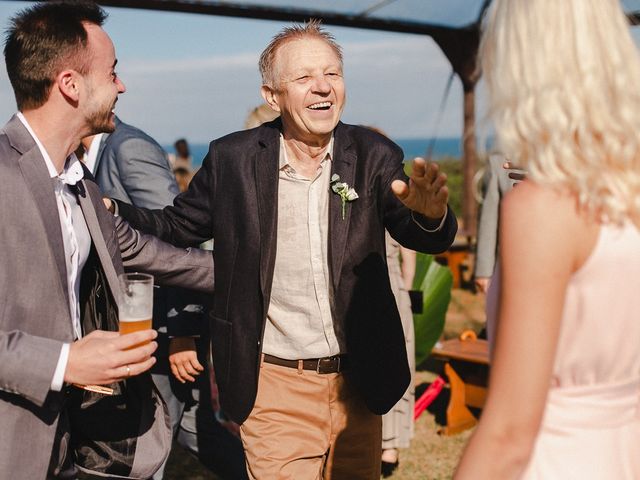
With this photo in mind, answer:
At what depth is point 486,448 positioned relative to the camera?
4.59 feet

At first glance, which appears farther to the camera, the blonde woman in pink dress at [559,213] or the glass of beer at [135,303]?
the glass of beer at [135,303]

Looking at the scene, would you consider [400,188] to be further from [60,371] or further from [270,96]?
[60,371]

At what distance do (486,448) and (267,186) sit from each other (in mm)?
1666

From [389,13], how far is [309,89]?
5.93m

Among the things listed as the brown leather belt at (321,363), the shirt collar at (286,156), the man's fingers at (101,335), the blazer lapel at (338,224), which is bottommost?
the brown leather belt at (321,363)

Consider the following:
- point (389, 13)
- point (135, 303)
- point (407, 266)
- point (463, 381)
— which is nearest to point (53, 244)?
point (135, 303)

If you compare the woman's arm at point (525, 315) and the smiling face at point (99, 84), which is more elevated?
the smiling face at point (99, 84)

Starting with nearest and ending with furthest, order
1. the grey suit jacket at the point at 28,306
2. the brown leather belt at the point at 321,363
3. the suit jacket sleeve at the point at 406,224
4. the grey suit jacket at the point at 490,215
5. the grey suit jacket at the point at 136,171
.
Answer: the grey suit jacket at the point at 28,306, the suit jacket sleeve at the point at 406,224, the brown leather belt at the point at 321,363, the grey suit jacket at the point at 136,171, the grey suit jacket at the point at 490,215

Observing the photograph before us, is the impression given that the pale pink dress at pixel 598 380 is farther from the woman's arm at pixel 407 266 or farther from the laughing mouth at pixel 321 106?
the woman's arm at pixel 407 266

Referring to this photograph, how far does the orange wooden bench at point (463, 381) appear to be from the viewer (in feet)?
19.2

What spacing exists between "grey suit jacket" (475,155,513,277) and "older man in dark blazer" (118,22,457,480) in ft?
6.92

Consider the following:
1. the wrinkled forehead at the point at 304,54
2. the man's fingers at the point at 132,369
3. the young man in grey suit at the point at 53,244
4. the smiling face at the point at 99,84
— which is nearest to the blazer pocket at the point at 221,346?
the young man in grey suit at the point at 53,244

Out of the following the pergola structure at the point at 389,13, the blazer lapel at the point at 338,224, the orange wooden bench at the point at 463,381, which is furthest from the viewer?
the pergola structure at the point at 389,13

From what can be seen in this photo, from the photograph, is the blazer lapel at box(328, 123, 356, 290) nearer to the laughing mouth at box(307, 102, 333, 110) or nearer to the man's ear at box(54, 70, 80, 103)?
the laughing mouth at box(307, 102, 333, 110)
